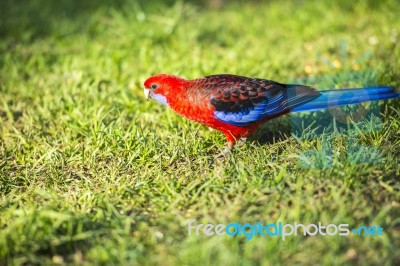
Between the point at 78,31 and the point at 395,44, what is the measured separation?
133 inches

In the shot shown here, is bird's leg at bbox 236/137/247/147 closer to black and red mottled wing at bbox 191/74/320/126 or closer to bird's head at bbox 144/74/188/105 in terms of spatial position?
black and red mottled wing at bbox 191/74/320/126

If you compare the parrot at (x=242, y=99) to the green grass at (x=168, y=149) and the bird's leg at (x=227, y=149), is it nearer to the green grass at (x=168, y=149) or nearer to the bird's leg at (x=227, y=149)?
the bird's leg at (x=227, y=149)

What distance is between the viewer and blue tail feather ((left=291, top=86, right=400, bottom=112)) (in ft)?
10.9

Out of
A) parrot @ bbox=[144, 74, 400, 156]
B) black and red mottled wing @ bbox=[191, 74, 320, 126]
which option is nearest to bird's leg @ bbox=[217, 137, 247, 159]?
parrot @ bbox=[144, 74, 400, 156]

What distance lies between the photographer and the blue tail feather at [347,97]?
3.31 metres

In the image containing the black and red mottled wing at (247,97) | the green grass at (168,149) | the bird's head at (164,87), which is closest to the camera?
the green grass at (168,149)

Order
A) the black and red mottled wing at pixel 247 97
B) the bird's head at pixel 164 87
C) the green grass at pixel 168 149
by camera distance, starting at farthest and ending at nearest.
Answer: the bird's head at pixel 164 87, the black and red mottled wing at pixel 247 97, the green grass at pixel 168 149

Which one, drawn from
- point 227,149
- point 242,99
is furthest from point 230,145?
point 242,99

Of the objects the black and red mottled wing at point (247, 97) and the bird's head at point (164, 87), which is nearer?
the black and red mottled wing at point (247, 97)

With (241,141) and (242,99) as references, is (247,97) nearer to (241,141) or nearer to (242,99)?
(242,99)

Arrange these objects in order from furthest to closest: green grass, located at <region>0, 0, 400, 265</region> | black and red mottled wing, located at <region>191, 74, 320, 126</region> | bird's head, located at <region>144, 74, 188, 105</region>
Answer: bird's head, located at <region>144, 74, 188, 105</region>, black and red mottled wing, located at <region>191, 74, 320, 126</region>, green grass, located at <region>0, 0, 400, 265</region>

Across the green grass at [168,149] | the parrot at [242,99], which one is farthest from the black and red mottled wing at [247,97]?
the green grass at [168,149]

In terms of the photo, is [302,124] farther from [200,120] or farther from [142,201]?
[142,201]

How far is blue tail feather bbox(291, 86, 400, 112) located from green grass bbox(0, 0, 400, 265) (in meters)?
0.21
